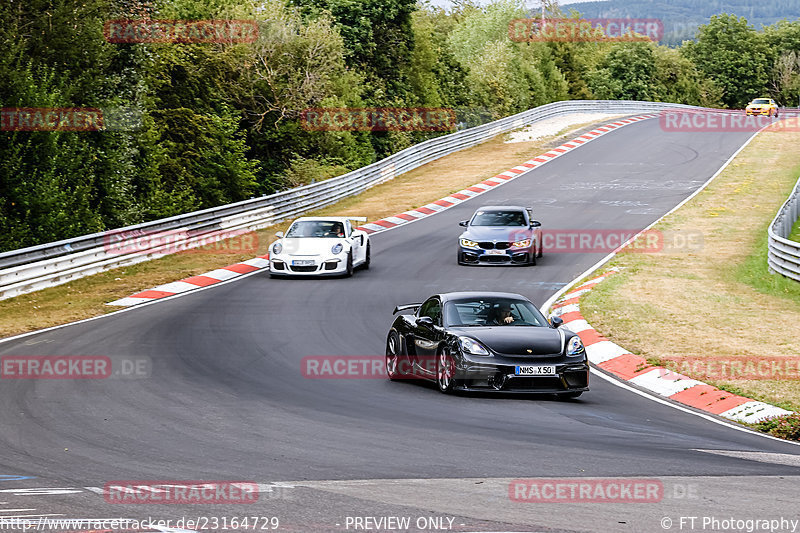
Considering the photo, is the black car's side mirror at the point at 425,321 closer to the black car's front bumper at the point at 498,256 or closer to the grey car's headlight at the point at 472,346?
the grey car's headlight at the point at 472,346

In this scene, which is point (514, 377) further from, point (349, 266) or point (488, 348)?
point (349, 266)

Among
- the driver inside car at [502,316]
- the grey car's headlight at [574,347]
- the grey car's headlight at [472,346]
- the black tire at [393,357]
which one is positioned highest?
the driver inside car at [502,316]

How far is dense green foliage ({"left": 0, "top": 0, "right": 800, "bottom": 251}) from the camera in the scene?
28.5 metres

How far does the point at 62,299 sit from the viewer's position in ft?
73.0

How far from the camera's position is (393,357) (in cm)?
1406

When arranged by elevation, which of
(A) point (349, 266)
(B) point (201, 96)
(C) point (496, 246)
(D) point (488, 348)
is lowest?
(A) point (349, 266)

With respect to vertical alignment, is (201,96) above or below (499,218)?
above

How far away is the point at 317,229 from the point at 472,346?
44.9 feet

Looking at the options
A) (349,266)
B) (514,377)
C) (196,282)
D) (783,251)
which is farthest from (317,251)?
(514,377)

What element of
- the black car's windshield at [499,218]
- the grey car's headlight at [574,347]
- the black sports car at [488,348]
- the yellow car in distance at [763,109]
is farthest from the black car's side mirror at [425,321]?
the yellow car in distance at [763,109]

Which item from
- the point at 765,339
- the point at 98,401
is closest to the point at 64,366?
the point at 98,401

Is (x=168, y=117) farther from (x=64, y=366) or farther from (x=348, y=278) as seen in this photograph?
(x=64, y=366)

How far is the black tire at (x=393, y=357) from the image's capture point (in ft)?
45.6

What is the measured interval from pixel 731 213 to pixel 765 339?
19.7 m
